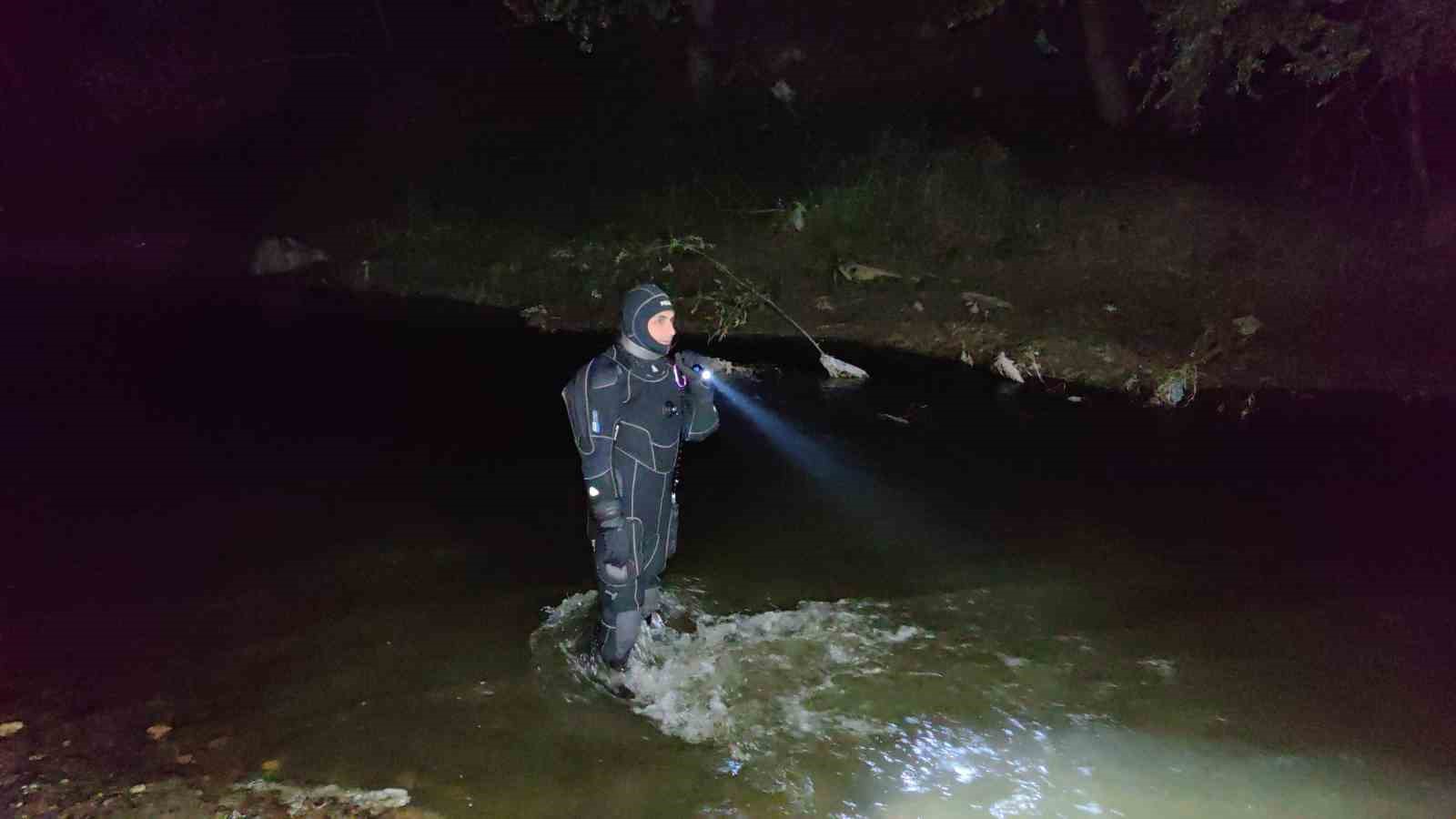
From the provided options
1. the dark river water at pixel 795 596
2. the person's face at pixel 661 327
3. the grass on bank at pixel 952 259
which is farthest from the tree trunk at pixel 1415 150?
the person's face at pixel 661 327

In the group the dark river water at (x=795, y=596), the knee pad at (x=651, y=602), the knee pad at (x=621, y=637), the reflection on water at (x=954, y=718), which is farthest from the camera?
the knee pad at (x=651, y=602)

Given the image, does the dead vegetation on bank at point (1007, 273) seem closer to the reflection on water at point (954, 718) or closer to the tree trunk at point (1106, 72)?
the tree trunk at point (1106, 72)

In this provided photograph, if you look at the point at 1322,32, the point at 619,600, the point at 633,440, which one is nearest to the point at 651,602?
the point at 619,600

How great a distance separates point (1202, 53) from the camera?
35.7 ft

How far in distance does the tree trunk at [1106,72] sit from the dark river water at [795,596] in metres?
6.63

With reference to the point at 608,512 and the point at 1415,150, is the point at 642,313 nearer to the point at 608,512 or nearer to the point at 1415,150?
the point at 608,512

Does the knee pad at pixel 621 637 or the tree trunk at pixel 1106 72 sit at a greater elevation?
the tree trunk at pixel 1106 72

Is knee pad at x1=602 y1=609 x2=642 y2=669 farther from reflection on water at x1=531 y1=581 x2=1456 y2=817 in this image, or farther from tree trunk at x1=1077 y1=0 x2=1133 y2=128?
tree trunk at x1=1077 y1=0 x2=1133 y2=128

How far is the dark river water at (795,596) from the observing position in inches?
190

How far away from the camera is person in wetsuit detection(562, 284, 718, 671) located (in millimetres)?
4918

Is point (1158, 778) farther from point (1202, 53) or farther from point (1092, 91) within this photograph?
point (1092, 91)

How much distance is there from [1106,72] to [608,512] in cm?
1349

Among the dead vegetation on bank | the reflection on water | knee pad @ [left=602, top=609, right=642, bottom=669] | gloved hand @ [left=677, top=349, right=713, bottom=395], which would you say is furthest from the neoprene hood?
the dead vegetation on bank

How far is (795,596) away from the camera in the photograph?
6.52 m
